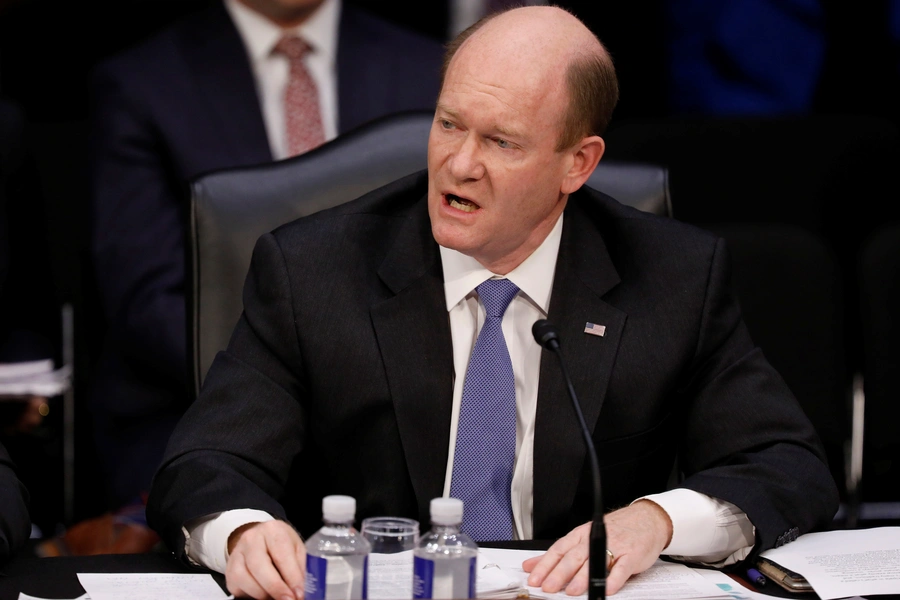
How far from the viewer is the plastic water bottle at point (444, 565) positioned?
1.29 meters

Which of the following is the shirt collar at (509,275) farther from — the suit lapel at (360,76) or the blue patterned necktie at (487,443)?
the suit lapel at (360,76)

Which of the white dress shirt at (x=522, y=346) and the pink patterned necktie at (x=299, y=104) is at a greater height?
the pink patterned necktie at (x=299, y=104)

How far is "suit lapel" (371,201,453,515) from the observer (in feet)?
6.07

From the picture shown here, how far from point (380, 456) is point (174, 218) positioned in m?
1.32

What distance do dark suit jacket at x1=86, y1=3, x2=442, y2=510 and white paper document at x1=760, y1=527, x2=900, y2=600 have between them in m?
1.57

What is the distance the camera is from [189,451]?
1.71 metres

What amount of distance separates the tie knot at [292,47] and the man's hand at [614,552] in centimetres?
202

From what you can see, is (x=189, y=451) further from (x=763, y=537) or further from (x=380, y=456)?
(x=763, y=537)

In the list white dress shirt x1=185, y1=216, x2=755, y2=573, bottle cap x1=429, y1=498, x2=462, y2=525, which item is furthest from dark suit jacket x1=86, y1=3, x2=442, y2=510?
bottle cap x1=429, y1=498, x2=462, y2=525

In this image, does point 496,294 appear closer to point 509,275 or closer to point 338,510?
point 509,275

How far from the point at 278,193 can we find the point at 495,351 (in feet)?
1.63

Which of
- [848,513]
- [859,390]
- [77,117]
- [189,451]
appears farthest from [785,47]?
[189,451]

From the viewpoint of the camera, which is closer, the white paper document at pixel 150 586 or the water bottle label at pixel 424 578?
the water bottle label at pixel 424 578

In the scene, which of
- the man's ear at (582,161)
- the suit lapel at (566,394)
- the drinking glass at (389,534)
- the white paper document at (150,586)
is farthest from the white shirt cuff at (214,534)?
the man's ear at (582,161)
